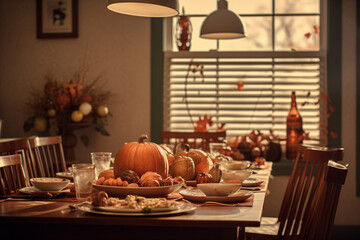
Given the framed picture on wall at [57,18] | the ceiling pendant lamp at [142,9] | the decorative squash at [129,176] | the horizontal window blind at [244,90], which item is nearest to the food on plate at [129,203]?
the decorative squash at [129,176]

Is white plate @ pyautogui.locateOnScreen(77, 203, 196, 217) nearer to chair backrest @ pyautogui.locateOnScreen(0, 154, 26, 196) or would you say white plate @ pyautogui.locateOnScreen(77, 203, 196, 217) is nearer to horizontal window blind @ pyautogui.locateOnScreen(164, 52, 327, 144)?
chair backrest @ pyautogui.locateOnScreen(0, 154, 26, 196)

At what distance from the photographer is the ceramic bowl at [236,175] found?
226 cm

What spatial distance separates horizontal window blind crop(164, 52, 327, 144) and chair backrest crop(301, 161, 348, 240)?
2.51 meters

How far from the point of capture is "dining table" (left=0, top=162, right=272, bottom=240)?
1.41m

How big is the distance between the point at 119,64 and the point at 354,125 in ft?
6.52

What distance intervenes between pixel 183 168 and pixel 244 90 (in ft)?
7.38

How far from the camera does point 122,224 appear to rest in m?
1.41

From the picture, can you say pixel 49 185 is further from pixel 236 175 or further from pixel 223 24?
pixel 223 24

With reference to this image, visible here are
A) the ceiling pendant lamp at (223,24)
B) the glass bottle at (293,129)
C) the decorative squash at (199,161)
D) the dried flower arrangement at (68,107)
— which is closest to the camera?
the decorative squash at (199,161)

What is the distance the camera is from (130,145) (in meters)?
2.05

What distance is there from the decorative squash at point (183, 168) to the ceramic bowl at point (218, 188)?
50 centimetres

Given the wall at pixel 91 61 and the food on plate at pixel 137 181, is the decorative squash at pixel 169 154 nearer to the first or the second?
the food on plate at pixel 137 181

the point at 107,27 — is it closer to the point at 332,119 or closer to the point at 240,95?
the point at 240,95

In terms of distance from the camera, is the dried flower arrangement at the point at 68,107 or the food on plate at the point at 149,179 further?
the dried flower arrangement at the point at 68,107
